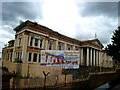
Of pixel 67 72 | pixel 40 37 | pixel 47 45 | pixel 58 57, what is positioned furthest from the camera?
pixel 47 45

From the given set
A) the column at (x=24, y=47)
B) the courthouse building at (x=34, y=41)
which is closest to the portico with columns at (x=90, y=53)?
the courthouse building at (x=34, y=41)

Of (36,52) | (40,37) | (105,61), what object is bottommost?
(105,61)

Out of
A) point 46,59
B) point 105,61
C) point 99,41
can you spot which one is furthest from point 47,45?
point 105,61

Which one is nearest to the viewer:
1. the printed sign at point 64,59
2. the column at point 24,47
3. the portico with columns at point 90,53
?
the printed sign at point 64,59

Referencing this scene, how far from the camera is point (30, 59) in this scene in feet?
75.4

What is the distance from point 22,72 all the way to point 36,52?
8.84 metres

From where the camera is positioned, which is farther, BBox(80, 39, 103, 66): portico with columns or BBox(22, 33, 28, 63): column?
BBox(80, 39, 103, 66): portico with columns

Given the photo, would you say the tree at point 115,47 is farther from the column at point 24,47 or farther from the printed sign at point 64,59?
the column at point 24,47

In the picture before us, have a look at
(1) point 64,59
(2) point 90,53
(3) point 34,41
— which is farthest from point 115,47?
(2) point 90,53

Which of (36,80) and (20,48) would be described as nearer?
(36,80)

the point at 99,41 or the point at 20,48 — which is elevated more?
the point at 99,41

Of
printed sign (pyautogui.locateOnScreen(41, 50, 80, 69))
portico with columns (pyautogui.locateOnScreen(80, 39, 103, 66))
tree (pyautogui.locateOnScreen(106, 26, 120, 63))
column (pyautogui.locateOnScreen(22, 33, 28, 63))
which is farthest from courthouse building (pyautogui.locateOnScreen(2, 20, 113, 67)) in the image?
tree (pyautogui.locateOnScreen(106, 26, 120, 63))

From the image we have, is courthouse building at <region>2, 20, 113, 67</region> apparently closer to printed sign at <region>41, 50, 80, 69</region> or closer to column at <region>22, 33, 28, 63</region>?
column at <region>22, 33, 28, 63</region>

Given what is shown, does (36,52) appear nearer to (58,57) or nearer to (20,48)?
(20,48)
